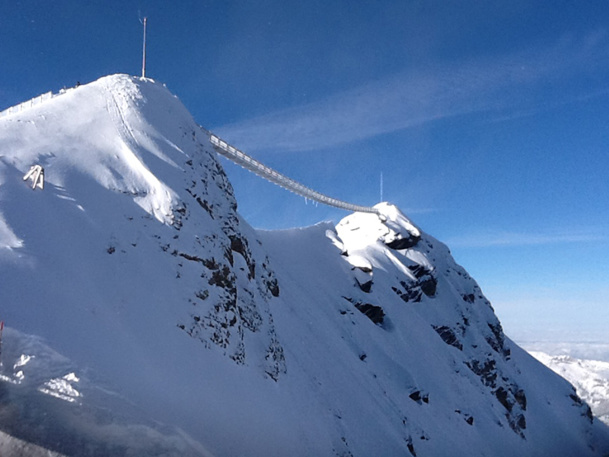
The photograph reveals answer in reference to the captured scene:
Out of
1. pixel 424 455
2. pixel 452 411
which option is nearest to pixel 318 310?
pixel 424 455

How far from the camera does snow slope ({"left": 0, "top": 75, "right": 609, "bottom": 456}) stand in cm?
942

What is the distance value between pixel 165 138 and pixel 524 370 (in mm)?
75496

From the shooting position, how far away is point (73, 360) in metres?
9.62

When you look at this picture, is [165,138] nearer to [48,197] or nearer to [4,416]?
[48,197]

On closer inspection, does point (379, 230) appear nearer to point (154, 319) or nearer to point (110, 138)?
point (110, 138)

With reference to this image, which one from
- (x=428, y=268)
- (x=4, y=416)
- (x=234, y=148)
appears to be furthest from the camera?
(x=428, y=268)

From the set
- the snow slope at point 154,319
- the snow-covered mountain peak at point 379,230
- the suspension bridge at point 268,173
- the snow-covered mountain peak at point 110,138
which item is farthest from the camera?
the snow-covered mountain peak at point 379,230

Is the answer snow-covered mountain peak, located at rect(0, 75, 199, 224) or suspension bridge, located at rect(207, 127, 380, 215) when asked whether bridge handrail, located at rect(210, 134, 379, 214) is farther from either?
snow-covered mountain peak, located at rect(0, 75, 199, 224)

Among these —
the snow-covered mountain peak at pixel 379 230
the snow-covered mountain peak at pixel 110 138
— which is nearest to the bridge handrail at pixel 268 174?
the snow-covered mountain peak at pixel 379 230

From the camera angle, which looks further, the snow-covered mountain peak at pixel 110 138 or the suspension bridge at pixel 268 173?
the suspension bridge at pixel 268 173

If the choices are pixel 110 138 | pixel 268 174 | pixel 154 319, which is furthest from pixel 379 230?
pixel 154 319

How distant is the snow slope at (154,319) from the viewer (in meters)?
9.42

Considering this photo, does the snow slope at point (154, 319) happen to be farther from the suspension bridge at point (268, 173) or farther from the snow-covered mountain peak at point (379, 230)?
the snow-covered mountain peak at point (379, 230)

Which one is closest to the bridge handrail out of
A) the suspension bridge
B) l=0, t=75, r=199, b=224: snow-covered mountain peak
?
the suspension bridge
